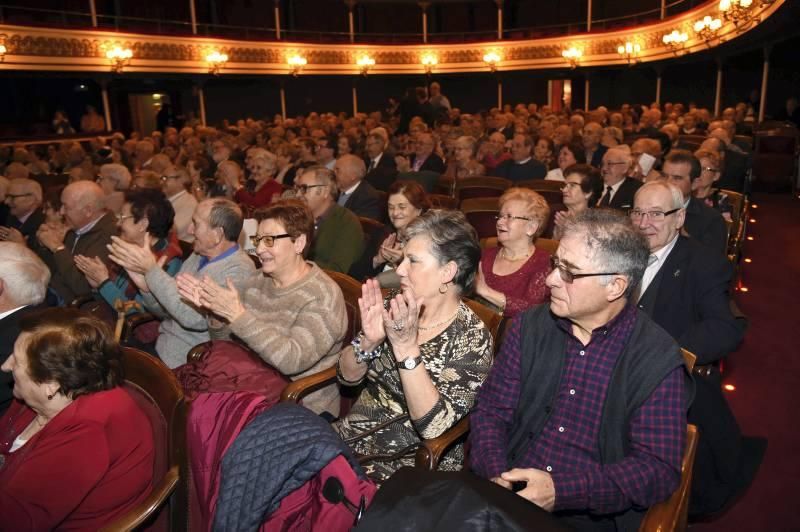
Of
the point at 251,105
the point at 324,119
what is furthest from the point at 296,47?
the point at 324,119

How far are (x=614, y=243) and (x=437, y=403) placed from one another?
0.72 meters

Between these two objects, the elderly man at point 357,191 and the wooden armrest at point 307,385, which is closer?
the wooden armrest at point 307,385

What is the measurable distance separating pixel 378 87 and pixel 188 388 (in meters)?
24.0

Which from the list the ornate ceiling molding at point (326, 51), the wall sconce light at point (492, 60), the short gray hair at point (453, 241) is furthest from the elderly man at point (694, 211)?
the wall sconce light at point (492, 60)

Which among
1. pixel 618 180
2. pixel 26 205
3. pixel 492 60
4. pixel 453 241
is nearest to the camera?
pixel 453 241

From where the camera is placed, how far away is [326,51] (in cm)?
2117

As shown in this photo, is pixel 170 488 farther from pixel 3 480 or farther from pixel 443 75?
pixel 443 75

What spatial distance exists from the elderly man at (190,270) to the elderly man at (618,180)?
123 inches

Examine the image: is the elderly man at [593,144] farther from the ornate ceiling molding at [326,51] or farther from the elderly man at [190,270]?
the elderly man at [190,270]

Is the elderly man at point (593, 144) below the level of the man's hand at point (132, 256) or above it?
above

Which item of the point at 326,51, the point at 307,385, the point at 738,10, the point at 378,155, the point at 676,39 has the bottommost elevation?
the point at 307,385

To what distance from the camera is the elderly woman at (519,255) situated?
3023 millimetres

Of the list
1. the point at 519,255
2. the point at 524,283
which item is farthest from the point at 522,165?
the point at 524,283

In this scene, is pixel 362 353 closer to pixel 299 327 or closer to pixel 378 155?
pixel 299 327
